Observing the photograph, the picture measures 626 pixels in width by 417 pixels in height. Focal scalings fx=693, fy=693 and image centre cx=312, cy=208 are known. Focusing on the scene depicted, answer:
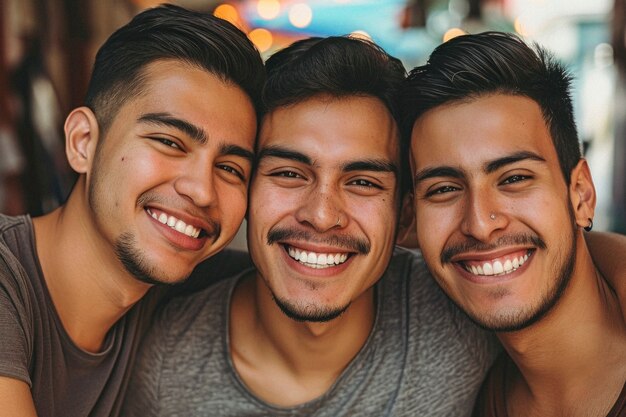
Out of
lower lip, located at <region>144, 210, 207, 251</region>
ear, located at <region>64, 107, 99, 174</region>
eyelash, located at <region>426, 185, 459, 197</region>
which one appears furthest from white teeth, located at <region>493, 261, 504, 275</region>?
ear, located at <region>64, 107, 99, 174</region>

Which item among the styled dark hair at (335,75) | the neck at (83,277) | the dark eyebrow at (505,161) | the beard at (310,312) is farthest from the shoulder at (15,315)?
the dark eyebrow at (505,161)

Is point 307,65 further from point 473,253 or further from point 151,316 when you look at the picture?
point 151,316

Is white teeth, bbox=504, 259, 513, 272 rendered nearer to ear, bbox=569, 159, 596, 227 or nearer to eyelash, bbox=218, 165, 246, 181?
ear, bbox=569, 159, 596, 227

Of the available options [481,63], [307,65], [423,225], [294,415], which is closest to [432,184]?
[423,225]

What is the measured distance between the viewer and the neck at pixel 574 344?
2.34 m

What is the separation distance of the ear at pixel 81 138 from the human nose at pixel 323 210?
76 centimetres

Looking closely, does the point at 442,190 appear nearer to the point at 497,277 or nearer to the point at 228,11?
the point at 497,277

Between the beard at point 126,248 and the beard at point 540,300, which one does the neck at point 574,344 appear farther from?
the beard at point 126,248

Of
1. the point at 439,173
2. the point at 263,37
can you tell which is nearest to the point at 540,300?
the point at 439,173

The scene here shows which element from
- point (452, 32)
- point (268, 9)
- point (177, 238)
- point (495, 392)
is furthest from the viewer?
point (268, 9)

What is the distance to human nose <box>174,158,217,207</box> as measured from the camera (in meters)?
2.27

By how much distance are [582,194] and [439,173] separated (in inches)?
21.1

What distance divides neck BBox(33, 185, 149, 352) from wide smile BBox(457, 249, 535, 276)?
115cm

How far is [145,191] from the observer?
7.45ft
